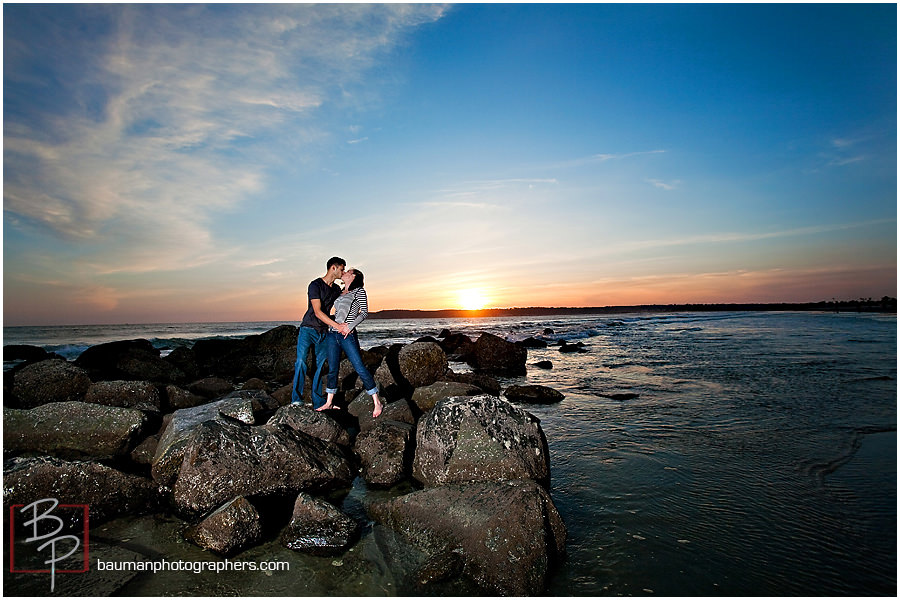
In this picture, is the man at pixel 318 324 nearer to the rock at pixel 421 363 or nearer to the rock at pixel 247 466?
the rock at pixel 247 466

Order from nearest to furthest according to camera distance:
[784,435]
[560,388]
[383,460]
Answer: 1. [383,460]
2. [784,435]
3. [560,388]

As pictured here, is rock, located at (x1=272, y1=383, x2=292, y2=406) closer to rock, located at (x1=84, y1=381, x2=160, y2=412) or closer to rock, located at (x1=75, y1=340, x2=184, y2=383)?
rock, located at (x1=84, y1=381, x2=160, y2=412)

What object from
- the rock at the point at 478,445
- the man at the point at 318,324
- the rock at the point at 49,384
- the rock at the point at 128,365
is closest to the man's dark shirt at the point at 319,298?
the man at the point at 318,324

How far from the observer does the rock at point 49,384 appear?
8.41 meters

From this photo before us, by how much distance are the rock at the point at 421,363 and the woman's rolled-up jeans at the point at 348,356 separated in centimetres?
254

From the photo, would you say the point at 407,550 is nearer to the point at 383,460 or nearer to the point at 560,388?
the point at 383,460

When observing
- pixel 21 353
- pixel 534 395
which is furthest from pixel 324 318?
pixel 21 353

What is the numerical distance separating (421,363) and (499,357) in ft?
20.6

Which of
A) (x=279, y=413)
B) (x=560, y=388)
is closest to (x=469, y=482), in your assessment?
(x=279, y=413)

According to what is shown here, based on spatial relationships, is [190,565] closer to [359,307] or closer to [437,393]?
[359,307]

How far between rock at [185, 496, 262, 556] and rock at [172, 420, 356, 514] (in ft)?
1.86

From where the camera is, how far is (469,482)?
4.34 m

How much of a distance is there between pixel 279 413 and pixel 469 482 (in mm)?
2769

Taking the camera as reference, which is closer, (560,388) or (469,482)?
(469,482)
